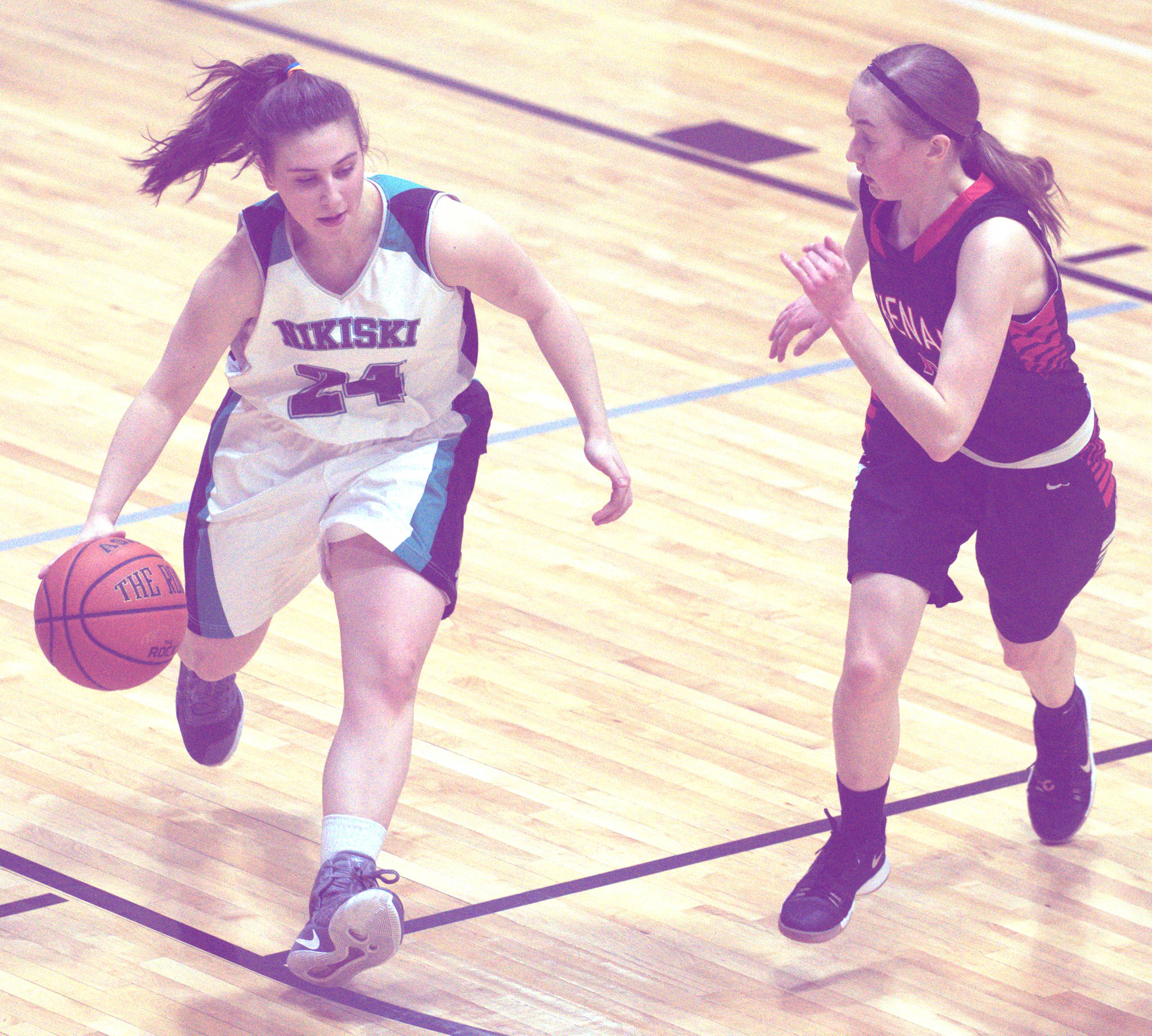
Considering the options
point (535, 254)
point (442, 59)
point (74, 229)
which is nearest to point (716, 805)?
point (535, 254)

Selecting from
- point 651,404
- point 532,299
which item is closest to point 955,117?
point 532,299

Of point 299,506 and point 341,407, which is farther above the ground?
point 341,407

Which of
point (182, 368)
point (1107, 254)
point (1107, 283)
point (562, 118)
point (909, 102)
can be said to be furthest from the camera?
point (562, 118)

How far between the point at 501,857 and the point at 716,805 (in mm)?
440

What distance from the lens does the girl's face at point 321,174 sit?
3.53 meters

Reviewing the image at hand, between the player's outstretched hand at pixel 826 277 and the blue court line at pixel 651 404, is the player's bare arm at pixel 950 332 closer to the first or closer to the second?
the player's outstretched hand at pixel 826 277

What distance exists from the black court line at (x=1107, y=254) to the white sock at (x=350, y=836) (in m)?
4.53

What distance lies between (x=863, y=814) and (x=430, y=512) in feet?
2.77

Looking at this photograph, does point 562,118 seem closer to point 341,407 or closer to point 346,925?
point 341,407

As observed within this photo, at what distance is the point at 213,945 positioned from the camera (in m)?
3.80

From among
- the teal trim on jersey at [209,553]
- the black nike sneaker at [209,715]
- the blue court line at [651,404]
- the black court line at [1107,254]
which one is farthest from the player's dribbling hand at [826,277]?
the black court line at [1107,254]

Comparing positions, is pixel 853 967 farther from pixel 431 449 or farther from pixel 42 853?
pixel 42 853

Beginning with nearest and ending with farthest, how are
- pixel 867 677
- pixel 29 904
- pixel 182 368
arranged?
pixel 867 677
pixel 182 368
pixel 29 904

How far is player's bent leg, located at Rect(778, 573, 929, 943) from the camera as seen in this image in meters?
3.67
